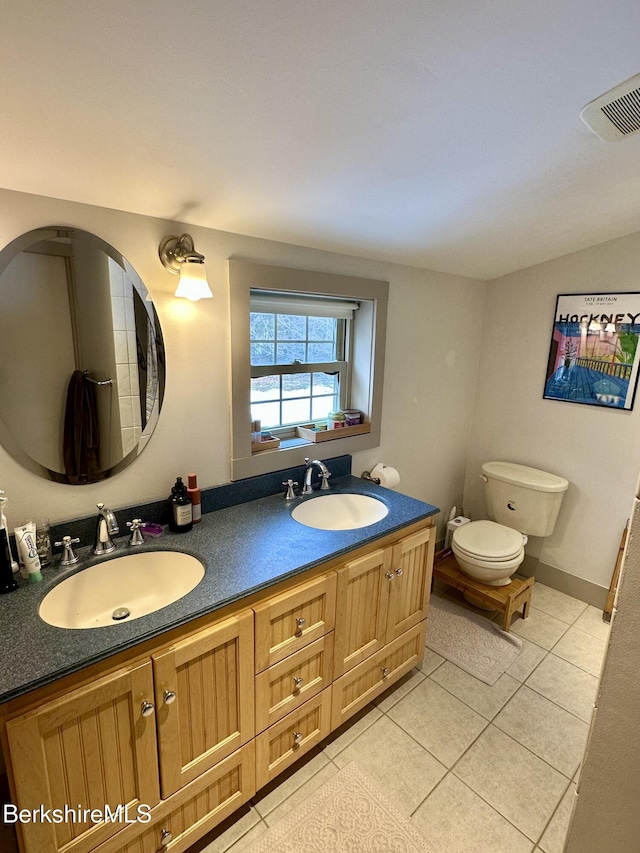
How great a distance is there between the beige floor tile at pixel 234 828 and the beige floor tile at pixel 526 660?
134 centimetres

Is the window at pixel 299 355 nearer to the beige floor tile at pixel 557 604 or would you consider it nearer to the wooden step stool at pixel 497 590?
the wooden step stool at pixel 497 590

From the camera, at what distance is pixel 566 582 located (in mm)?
2709

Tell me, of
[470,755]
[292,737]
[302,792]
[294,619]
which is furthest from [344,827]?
[294,619]

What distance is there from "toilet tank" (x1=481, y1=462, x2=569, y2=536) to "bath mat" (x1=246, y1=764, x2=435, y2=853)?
1694 mm

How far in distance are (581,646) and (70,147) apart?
300cm

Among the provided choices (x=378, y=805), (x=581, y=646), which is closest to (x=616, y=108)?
(x=378, y=805)

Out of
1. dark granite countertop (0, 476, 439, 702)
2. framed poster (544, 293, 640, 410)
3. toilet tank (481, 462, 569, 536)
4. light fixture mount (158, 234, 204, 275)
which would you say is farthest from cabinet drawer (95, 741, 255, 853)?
framed poster (544, 293, 640, 410)

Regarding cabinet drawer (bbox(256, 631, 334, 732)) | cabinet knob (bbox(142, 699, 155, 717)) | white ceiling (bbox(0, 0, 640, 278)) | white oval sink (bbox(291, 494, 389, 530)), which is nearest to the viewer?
white ceiling (bbox(0, 0, 640, 278))

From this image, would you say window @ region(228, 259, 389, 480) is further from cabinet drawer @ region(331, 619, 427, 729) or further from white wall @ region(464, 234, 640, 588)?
white wall @ region(464, 234, 640, 588)

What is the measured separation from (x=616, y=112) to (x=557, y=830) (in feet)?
7.19

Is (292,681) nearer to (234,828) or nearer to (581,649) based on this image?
(234,828)

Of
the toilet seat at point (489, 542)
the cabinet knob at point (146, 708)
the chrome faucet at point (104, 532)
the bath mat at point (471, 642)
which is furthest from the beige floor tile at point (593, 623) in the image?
the chrome faucet at point (104, 532)

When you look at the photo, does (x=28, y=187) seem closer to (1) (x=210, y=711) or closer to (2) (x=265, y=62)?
(2) (x=265, y=62)

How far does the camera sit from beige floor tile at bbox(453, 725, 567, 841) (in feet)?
4.81
